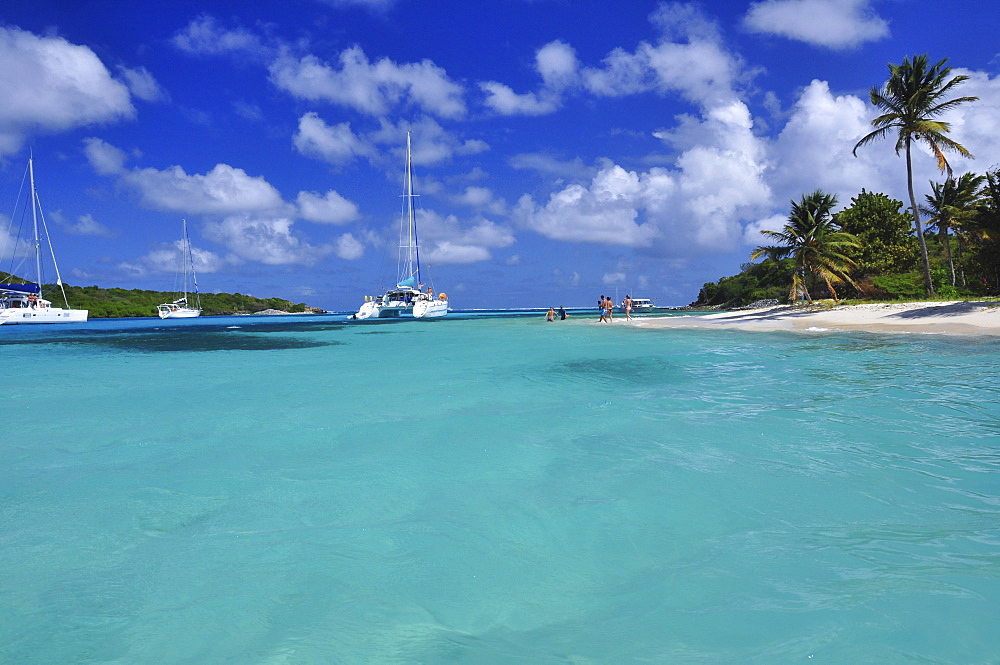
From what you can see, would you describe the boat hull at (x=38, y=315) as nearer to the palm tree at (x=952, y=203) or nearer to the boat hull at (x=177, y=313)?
the boat hull at (x=177, y=313)

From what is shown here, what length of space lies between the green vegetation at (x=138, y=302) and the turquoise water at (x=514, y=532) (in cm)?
9212

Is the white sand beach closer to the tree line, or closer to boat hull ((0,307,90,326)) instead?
the tree line

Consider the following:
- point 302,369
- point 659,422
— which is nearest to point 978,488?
point 659,422

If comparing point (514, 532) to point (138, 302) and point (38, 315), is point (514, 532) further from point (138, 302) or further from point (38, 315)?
point (138, 302)

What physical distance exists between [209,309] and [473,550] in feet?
495

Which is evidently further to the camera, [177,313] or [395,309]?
[177,313]

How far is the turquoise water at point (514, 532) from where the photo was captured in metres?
2.87

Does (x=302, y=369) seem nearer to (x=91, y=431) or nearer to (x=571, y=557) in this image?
(x=91, y=431)

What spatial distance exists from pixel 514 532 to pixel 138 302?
149m

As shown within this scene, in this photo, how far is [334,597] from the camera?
333cm

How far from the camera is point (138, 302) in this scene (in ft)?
409

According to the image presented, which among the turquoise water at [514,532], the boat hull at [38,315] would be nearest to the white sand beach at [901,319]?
the turquoise water at [514,532]

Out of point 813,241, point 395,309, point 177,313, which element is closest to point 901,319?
point 813,241

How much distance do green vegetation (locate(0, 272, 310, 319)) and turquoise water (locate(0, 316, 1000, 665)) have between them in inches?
3627
